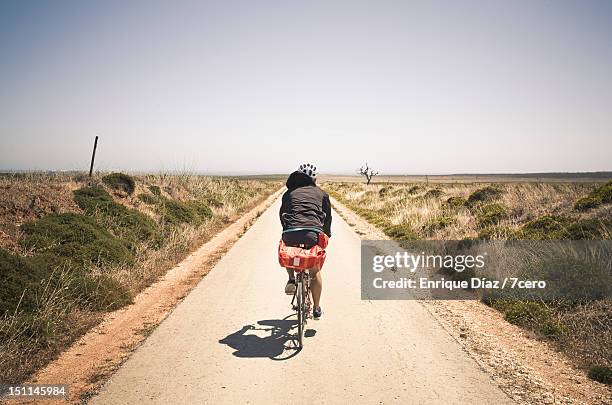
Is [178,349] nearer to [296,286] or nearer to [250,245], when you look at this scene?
[296,286]

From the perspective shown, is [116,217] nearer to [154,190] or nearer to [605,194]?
[154,190]

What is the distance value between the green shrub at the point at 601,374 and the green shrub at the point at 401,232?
9.59 m

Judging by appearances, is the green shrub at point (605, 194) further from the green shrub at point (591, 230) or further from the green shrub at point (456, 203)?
the green shrub at point (456, 203)

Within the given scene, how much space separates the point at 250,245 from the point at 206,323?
765cm

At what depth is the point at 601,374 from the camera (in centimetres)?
466

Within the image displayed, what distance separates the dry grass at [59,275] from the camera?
5143mm

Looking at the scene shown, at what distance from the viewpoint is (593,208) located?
41.7 ft

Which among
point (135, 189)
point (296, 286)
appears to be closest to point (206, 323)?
point (296, 286)

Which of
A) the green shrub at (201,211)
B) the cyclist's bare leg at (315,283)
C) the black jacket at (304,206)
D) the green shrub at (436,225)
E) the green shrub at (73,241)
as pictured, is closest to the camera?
the black jacket at (304,206)

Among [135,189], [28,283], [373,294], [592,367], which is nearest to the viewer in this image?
[592,367]

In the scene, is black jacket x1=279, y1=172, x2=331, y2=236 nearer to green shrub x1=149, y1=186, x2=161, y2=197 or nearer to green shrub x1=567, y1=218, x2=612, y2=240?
green shrub x1=567, y1=218, x2=612, y2=240

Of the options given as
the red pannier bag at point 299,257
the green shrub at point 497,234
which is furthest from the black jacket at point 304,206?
the green shrub at point 497,234

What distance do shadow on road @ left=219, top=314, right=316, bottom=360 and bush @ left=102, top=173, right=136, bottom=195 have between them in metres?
11.3

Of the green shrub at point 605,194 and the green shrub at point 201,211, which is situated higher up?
the green shrub at point 605,194
